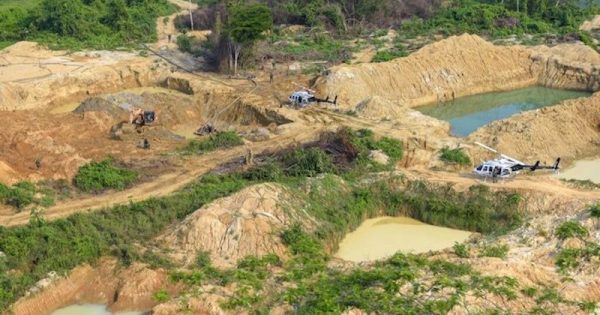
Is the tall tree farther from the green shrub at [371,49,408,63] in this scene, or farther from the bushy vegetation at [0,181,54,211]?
the bushy vegetation at [0,181,54,211]

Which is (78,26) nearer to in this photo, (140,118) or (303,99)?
(140,118)

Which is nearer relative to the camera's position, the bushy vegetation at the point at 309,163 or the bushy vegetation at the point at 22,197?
the bushy vegetation at the point at 22,197

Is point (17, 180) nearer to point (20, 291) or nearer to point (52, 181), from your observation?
point (52, 181)

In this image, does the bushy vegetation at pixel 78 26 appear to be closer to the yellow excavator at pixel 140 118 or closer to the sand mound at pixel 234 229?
the yellow excavator at pixel 140 118

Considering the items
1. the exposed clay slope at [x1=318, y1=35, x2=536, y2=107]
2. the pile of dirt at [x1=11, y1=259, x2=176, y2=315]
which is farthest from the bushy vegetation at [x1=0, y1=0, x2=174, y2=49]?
the pile of dirt at [x1=11, y1=259, x2=176, y2=315]

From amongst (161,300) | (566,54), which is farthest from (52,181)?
(566,54)

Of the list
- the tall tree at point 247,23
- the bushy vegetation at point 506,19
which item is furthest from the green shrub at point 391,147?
the bushy vegetation at point 506,19
